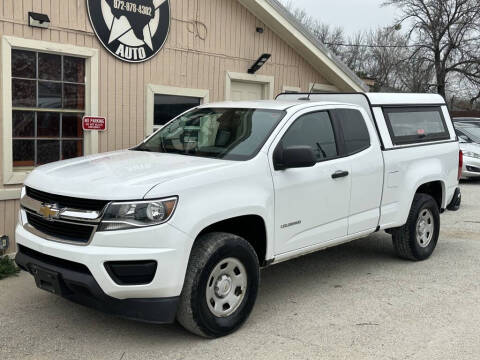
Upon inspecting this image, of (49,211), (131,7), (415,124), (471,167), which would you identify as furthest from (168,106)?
(471,167)

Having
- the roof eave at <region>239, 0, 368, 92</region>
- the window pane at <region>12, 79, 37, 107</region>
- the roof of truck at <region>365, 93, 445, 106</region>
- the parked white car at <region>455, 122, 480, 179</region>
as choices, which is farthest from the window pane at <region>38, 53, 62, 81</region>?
the parked white car at <region>455, 122, 480, 179</region>

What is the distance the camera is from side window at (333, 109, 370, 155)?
17.8 ft

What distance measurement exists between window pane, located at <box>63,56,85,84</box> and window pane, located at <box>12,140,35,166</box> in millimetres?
938

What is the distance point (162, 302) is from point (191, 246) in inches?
16.9

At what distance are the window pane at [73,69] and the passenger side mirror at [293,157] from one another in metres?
3.43

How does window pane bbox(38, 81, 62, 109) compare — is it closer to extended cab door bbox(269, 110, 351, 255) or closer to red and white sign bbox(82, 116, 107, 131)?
red and white sign bbox(82, 116, 107, 131)

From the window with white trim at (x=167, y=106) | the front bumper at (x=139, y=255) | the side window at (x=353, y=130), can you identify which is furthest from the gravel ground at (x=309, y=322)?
the window with white trim at (x=167, y=106)

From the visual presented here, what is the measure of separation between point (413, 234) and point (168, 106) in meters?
3.90

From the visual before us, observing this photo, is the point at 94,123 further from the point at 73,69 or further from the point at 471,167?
the point at 471,167

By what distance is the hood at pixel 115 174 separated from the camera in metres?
3.71

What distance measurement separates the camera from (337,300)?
16.8 feet

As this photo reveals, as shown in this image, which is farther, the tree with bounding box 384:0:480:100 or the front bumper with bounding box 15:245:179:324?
the tree with bounding box 384:0:480:100

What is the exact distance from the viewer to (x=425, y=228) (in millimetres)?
6531

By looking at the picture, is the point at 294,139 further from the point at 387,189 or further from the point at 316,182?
the point at 387,189
